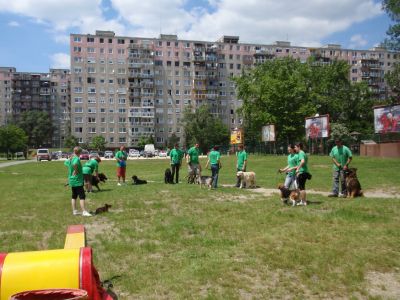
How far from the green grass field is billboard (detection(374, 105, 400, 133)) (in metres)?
27.1

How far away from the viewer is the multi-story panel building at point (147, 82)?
371 feet

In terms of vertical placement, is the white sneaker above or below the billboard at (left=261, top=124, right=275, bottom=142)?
below

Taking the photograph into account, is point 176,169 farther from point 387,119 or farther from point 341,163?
Answer: point 387,119

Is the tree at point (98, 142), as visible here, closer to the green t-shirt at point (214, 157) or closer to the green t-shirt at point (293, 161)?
the green t-shirt at point (214, 157)

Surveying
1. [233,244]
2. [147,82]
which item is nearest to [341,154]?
[233,244]

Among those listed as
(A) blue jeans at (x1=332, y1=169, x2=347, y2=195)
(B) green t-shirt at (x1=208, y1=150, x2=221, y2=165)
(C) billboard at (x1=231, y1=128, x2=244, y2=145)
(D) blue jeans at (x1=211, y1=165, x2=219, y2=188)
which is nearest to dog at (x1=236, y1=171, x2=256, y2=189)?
(D) blue jeans at (x1=211, y1=165, x2=219, y2=188)

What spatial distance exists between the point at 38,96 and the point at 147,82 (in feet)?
162

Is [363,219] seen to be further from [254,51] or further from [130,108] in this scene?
[254,51]

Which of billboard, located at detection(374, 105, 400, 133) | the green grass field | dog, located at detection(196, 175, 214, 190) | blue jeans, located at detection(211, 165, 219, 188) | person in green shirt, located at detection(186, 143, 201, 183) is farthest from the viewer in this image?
billboard, located at detection(374, 105, 400, 133)

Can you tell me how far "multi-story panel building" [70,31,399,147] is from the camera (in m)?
113

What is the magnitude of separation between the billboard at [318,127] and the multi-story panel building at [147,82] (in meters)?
62.7

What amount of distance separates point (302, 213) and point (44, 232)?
229 inches

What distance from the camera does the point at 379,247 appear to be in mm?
7645

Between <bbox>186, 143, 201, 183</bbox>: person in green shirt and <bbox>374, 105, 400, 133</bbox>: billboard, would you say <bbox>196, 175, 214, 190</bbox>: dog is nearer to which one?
<bbox>186, 143, 201, 183</bbox>: person in green shirt
